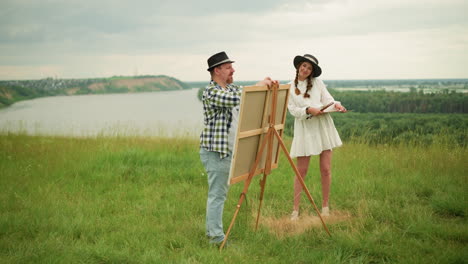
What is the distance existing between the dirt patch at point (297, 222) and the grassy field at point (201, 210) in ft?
0.04

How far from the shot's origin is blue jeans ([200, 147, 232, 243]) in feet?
12.0

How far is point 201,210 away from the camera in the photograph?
5.25m

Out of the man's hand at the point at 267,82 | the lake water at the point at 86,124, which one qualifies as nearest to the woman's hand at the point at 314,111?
the man's hand at the point at 267,82

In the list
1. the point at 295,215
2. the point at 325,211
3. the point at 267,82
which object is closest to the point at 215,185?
the point at 267,82

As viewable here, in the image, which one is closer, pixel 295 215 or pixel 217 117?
pixel 217 117

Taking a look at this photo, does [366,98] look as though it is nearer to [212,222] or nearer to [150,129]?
[150,129]

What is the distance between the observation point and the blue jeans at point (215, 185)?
367 centimetres

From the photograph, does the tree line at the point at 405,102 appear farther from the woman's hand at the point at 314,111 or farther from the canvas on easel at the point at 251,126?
the canvas on easel at the point at 251,126

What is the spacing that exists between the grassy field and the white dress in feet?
2.85

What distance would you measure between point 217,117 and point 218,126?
0.27 feet

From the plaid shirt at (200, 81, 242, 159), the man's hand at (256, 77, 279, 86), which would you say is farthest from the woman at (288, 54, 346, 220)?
the plaid shirt at (200, 81, 242, 159)

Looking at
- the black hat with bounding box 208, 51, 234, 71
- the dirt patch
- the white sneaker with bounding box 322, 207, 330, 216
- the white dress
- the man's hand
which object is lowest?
the dirt patch

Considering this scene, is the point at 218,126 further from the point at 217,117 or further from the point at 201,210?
the point at 201,210

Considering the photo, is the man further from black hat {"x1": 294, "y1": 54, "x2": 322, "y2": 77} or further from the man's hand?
black hat {"x1": 294, "y1": 54, "x2": 322, "y2": 77}
